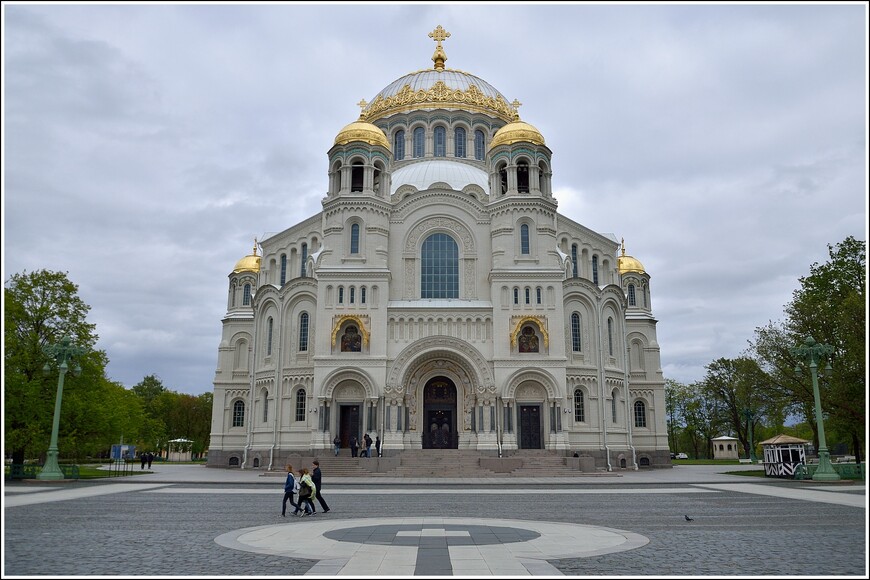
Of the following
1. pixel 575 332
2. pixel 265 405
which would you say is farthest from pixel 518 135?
pixel 265 405

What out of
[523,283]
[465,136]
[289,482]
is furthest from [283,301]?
[289,482]

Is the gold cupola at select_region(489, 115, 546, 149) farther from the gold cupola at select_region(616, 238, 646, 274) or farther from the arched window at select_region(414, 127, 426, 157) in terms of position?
the gold cupola at select_region(616, 238, 646, 274)

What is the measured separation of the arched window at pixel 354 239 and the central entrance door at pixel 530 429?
1497 centimetres

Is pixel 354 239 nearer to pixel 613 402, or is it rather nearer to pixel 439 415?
pixel 439 415

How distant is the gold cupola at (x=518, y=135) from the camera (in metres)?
47.8

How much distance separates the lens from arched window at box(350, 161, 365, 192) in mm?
47469

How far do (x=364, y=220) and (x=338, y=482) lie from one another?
19.2 metres

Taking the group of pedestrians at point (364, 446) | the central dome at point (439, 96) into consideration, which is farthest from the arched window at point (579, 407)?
the central dome at point (439, 96)

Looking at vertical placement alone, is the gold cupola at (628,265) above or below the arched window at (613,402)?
above

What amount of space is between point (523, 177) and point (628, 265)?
14.7m

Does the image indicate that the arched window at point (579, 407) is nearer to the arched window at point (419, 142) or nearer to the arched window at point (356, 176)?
the arched window at point (356, 176)

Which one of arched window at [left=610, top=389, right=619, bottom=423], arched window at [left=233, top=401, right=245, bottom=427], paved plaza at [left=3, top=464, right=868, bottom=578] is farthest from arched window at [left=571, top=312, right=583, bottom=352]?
arched window at [left=233, top=401, right=245, bottom=427]

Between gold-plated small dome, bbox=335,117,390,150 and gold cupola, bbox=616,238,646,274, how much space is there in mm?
22463

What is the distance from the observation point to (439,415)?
4481 cm
